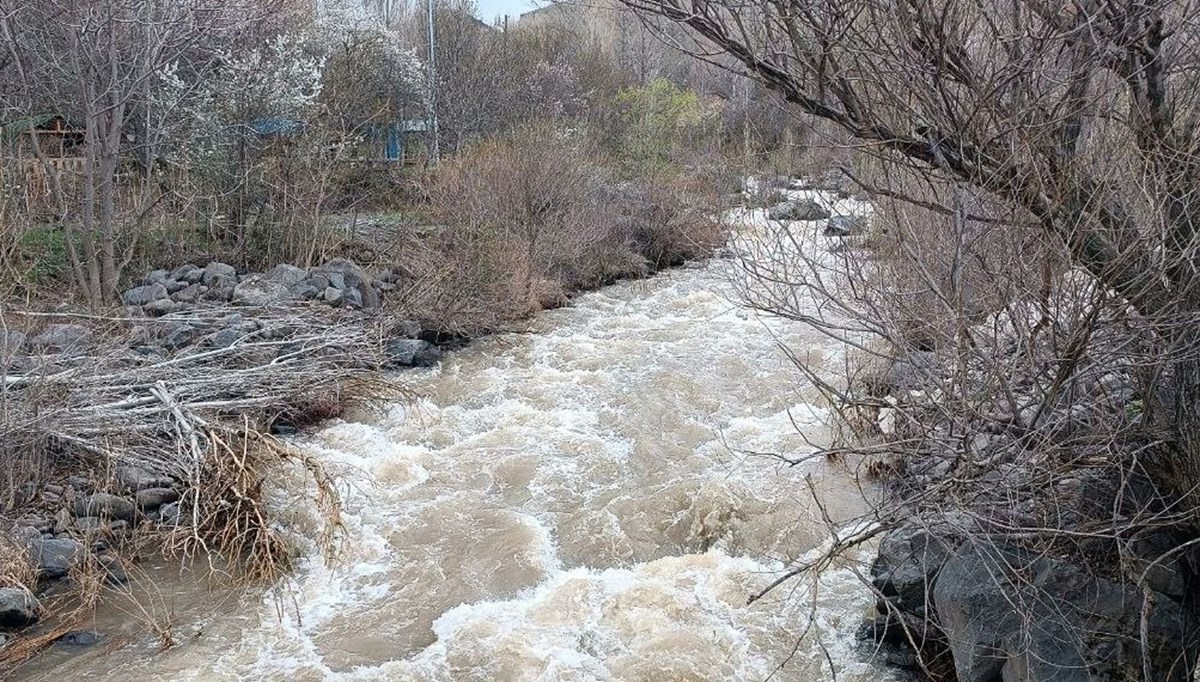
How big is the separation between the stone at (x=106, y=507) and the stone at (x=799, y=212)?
4810 mm

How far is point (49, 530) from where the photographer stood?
6070 millimetres

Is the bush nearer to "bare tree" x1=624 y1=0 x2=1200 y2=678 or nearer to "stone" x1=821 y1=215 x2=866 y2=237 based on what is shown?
"stone" x1=821 y1=215 x2=866 y2=237

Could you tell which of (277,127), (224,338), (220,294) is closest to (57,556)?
(224,338)

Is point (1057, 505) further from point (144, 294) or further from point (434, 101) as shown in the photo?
point (434, 101)

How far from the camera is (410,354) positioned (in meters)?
10.7

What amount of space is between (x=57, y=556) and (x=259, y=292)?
4936mm

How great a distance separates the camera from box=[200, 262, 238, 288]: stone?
10672 mm

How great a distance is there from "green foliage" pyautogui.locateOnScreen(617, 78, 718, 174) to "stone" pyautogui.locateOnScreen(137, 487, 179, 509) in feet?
38.0

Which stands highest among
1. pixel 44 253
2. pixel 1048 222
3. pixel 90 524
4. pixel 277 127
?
pixel 277 127

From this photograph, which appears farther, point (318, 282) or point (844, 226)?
point (318, 282)

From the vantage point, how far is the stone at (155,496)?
257 inches

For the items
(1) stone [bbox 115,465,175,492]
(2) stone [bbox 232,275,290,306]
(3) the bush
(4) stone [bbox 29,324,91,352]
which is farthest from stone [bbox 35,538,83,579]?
(3) the bush

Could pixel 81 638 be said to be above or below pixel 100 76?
below

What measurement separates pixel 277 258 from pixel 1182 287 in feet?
34.7
